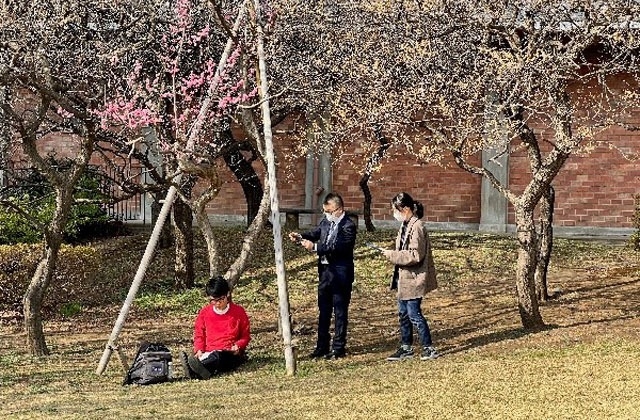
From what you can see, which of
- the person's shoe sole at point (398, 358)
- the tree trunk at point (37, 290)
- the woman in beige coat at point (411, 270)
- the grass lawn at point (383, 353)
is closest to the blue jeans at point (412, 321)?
the woman in beige coat at point (411, 270)

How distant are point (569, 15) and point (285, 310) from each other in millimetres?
4084

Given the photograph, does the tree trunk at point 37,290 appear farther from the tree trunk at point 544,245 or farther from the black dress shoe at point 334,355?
the tree trunk at point 544,245

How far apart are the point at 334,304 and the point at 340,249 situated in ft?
1.87

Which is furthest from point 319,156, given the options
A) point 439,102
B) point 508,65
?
point 508,65

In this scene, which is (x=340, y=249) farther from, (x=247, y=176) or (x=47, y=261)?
(x=247, y=176)

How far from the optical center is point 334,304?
35.6ft

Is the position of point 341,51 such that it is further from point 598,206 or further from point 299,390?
point 598,206

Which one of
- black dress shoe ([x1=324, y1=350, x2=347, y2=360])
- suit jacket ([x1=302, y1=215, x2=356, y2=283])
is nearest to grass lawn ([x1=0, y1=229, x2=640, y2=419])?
black dress shoe ([x1=324, y1=350, x2=347, y2=360])

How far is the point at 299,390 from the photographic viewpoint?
30.0 feet

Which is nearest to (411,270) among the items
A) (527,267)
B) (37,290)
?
(527,267)

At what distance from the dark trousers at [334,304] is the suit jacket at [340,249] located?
5 centimetres

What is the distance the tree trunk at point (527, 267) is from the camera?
11.4m

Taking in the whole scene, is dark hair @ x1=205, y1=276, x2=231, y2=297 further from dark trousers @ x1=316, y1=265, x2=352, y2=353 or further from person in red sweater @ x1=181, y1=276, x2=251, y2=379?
dark trousers @ x1=316, y1=265, x2=352, y2=353

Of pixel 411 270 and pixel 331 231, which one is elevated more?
pixel 331 231
